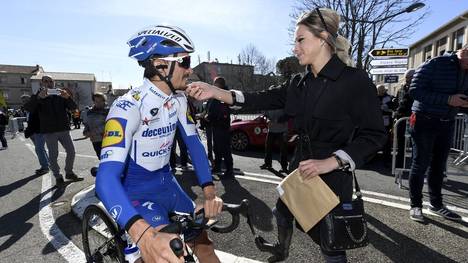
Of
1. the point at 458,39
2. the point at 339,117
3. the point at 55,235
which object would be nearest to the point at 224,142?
the point at 55,235

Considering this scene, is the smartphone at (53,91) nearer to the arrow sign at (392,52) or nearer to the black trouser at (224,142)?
the black trouser at (224,142)

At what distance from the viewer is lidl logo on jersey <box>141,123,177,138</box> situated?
2.15 metres

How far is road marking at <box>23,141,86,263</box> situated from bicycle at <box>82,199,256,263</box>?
2.24 feet

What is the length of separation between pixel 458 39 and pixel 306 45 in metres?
40.5

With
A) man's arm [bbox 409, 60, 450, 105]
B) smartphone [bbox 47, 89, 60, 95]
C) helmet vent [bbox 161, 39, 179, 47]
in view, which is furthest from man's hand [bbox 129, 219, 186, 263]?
smartphone [bbox 47, 89, 60, 95]

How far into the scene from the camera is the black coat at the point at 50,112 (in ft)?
22.1

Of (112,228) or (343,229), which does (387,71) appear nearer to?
(343,229)

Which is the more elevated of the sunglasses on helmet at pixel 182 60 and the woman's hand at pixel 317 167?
the sunglasses on helmet at pixel 182 60

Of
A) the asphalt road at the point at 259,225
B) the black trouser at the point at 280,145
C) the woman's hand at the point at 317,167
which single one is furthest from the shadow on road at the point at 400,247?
the black trouser at the point at 280,145

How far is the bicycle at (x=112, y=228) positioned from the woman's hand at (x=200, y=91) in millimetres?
827

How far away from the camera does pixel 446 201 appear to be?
5.11m

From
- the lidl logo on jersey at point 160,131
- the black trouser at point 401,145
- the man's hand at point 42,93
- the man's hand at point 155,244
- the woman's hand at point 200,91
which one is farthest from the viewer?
the black trouser at point 401,145

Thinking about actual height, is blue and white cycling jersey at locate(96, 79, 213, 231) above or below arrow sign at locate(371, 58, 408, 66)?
below

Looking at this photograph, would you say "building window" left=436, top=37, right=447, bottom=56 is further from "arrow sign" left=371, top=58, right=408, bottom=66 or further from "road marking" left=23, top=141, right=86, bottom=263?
"road marking" left=23, top=141, right=86, bottom=263
